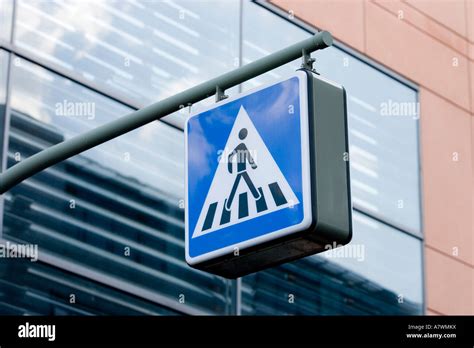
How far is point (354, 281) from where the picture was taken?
14.8 metres

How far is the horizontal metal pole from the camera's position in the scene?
293 inches

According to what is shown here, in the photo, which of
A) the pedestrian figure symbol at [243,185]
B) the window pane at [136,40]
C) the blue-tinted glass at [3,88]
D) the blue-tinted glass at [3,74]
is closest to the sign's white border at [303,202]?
the pedestrian figure symbol at [243,185]

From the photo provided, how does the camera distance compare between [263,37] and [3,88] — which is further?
[263,37]

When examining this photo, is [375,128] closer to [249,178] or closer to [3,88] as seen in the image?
[3,88]

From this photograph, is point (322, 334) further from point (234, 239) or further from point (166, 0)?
point (234, 239)

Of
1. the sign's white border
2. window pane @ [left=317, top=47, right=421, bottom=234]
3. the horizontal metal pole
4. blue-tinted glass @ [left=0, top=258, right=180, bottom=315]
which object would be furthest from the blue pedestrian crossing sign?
window pane @ [left=317, top=47, right=421, bottom=234]

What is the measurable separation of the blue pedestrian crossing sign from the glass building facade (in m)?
4.55

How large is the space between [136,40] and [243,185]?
251 inches

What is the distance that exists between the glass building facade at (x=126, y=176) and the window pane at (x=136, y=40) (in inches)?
0.5

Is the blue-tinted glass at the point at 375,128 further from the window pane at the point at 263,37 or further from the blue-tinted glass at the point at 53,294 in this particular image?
the blue-tinted glass at the point at 53,294

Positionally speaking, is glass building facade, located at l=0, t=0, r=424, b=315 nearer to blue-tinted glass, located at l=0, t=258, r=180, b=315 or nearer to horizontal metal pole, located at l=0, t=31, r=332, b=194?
blue-tinted glass, located at l=0, t=258, r=180, b=315

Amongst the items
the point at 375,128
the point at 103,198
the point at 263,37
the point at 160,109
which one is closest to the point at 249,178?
the point at 160,109

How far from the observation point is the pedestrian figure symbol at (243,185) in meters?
6.95

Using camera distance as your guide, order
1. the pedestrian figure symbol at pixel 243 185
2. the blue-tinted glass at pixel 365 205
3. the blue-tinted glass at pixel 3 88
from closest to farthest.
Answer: the pedestrian figure symbol at pixel 243 185 → the blue-tinted glass at pixel 3 88 → the blue-tinted glass at pixel 365 205
